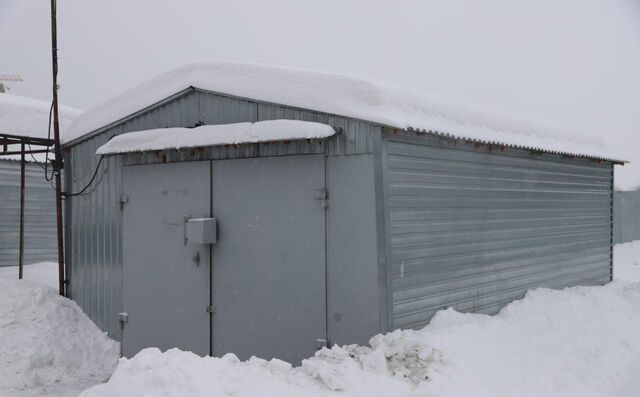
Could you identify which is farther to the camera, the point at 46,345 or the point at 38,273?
the point at 38,273

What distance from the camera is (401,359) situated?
5.61 metres

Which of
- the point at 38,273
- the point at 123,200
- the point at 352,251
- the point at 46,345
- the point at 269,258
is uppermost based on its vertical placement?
Answer: the point at 123,200

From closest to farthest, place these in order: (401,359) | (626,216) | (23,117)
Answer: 1. (401,359)
2. (23,117)
3. (626,216)

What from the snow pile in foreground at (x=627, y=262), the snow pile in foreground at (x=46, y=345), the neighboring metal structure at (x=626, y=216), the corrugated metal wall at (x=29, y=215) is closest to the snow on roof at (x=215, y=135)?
the snow pile in foreground at (x=46, y=345)

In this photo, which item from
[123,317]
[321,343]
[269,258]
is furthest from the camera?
[123,317]

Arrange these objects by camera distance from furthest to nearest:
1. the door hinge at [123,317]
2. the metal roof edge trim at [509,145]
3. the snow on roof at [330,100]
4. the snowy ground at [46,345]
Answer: the door hinge at [123,317], the snowy ground at [46,345], the metal roof edge trim at [509,145], the snow on roof at [330,100]

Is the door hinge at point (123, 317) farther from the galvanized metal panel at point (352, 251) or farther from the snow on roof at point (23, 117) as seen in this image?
the snow on roof at point (23, 117)

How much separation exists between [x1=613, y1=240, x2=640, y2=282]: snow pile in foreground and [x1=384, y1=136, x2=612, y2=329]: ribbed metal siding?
381 centimetres

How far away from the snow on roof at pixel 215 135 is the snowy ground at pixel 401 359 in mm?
2360

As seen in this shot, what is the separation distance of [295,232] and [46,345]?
4259 millimetres

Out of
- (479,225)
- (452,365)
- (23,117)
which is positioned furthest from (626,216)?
(23,117)

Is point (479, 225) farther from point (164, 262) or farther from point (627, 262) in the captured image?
point (627, 262)

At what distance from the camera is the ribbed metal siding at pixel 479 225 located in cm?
670

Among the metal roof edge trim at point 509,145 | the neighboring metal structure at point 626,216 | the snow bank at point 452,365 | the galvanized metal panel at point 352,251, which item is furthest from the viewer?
the neighboring metal structure at point 626,216
